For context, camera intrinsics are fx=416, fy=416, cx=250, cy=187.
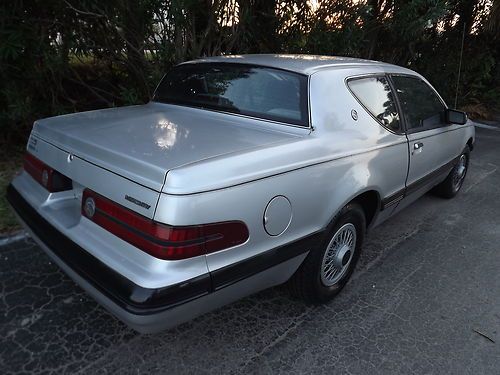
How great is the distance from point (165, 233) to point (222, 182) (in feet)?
1.10

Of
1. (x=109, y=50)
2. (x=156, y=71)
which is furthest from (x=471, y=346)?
(x=109, y=50)

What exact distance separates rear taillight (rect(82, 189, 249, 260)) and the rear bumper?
0.13 metres

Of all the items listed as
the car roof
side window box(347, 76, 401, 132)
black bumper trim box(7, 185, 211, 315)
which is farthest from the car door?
black bumper trim box(7, 185, 211, 315)

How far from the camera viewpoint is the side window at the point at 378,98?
9.61ft

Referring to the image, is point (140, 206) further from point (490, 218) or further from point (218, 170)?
point (490, 218)

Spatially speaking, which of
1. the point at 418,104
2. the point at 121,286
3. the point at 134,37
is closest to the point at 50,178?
the point at 121,286

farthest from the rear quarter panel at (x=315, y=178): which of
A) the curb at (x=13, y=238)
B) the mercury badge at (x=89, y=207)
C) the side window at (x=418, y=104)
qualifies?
the curb at (x=13, y=238)

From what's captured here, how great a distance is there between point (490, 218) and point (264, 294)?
118 inches

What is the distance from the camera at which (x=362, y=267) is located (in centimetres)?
334

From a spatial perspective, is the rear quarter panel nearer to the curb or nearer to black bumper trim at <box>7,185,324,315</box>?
black bumper trim at <box>7,185,324,315</box>

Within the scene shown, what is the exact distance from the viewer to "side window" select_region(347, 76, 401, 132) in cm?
293

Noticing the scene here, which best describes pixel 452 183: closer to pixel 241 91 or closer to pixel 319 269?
pixel 319 269

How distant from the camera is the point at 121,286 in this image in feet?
5.94

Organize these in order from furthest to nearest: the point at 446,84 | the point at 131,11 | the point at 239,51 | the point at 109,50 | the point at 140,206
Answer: the point at 446,84 → the point at 239,51 → the point at 109,50 → the point at 131,11 → the point at 140,206
